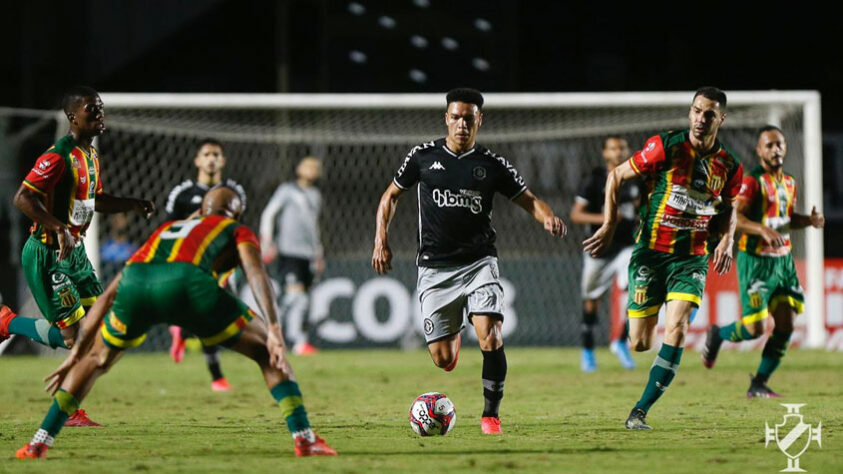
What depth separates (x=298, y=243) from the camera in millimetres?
16188

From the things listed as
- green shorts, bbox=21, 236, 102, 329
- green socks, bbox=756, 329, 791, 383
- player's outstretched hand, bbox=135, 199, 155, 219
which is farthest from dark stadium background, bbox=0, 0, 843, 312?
green shorts, bbox=21, 236, 102, 329

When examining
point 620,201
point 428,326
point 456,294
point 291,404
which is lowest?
point 291,404

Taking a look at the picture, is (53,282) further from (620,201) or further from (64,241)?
(620,201)

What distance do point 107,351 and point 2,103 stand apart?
67.0ft

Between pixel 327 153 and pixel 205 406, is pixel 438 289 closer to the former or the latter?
pixel 205 406

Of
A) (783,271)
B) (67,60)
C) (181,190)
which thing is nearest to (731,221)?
(783,271)

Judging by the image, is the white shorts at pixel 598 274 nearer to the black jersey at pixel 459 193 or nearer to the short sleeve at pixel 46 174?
the black jersey at pixel 459 193

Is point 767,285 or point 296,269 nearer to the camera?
point 767,285

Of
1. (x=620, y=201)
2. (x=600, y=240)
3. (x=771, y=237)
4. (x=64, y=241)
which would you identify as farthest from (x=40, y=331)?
(x=620, y=201)

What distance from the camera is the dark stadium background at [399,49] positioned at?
65.5 feet

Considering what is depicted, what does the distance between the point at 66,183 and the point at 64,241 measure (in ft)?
1.75

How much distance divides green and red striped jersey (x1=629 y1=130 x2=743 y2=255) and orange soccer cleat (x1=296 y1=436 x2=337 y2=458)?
116 inches

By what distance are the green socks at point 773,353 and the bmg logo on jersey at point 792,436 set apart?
1638mm

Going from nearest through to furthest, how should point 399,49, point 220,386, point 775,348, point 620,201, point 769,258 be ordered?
point 775,348 < point 769,258 < point 220,386 < point 620,201 < point 399,49
